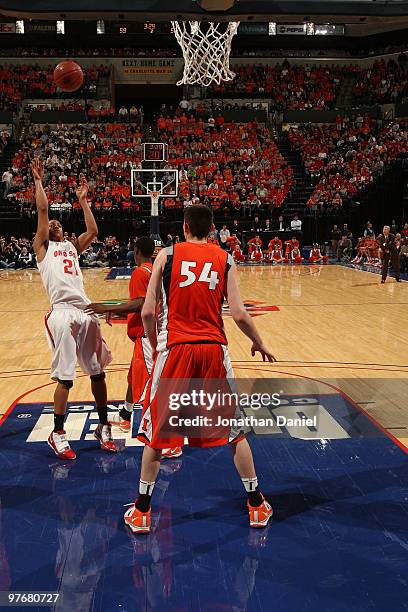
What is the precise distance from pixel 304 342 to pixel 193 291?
5.92 metres

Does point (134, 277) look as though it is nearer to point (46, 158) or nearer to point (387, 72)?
point (46, 158)

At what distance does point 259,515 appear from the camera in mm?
3857

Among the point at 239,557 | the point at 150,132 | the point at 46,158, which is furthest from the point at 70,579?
the point at 150,132

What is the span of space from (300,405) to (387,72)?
3382cm

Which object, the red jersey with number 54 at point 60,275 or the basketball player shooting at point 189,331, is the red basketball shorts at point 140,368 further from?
the basketball player shooting at point 189,331

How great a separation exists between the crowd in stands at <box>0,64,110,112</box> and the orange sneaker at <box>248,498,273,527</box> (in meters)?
33.0

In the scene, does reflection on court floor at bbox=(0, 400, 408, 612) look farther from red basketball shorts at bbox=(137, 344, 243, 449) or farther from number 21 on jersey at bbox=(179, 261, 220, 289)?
number 21 on jersey at bbox=(179, 261, 220, 289)

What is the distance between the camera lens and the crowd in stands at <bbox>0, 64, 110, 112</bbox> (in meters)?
34.1

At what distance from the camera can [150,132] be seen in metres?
31.2

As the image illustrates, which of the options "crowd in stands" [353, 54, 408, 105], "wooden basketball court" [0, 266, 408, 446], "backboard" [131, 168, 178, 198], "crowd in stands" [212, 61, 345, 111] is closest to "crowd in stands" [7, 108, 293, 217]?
"backboard" [131, 168, 178, 198]

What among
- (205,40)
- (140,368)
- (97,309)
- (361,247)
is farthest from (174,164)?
(97,309)

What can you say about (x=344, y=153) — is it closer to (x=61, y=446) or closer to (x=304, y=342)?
(x=304, y=342)

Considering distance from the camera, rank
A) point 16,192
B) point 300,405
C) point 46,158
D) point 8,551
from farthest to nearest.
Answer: point 46,158 < point 16,192 < point 300,405 < point 8,551

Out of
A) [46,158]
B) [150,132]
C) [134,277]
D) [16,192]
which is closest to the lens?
[134,277]
